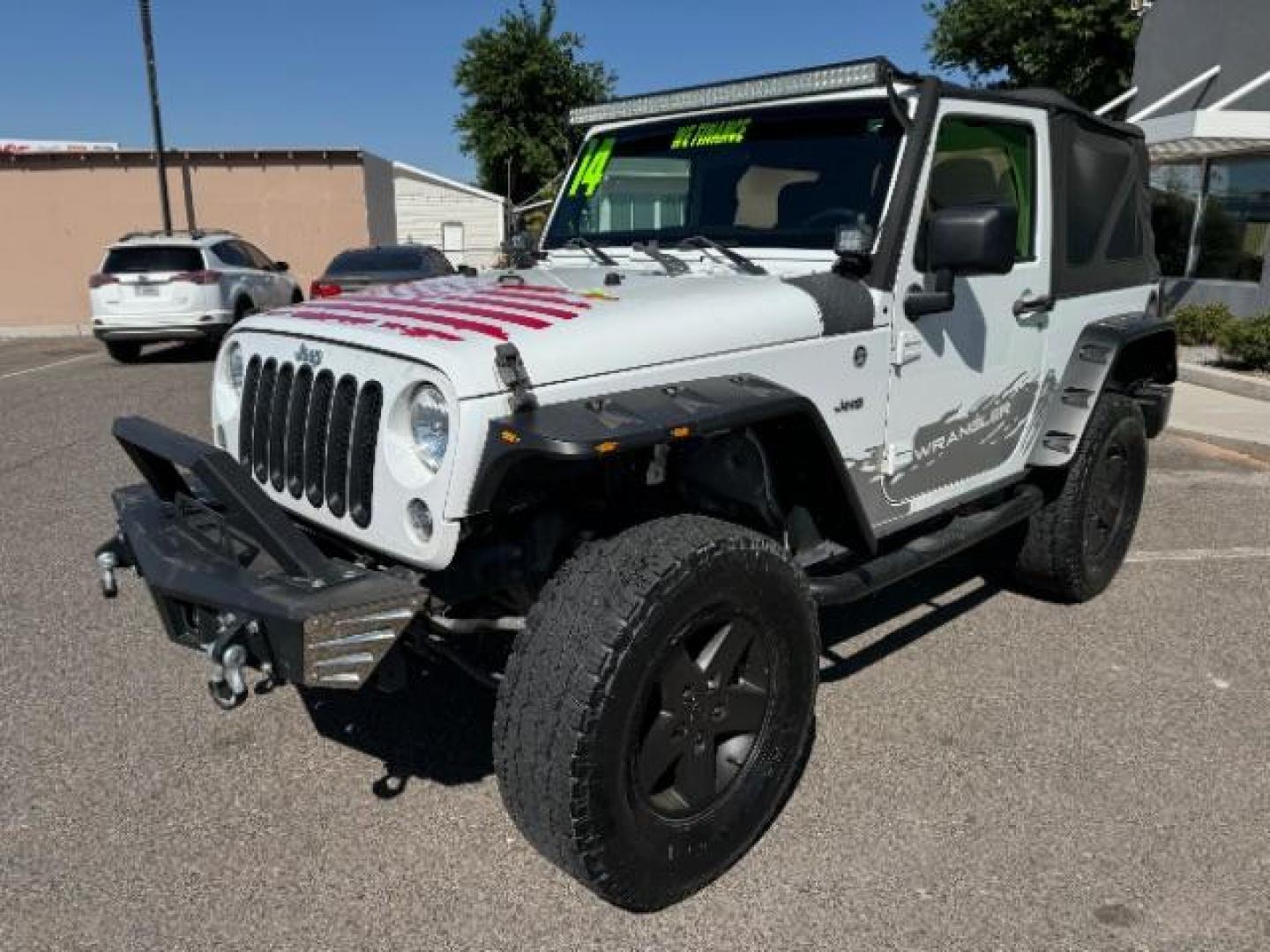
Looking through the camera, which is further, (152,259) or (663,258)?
(152,259)

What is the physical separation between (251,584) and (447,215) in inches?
1277

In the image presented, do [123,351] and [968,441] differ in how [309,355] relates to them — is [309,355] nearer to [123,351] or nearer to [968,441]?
[968,441]

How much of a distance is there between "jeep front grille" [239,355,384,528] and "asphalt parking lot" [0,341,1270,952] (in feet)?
3.19

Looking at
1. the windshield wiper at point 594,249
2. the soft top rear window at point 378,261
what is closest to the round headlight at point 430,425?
the windshield wiper at point 594,249

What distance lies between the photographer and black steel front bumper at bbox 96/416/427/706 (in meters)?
2.24

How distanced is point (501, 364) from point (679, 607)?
0.70 meters

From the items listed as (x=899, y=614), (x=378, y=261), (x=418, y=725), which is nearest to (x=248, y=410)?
(x=418, y=725)

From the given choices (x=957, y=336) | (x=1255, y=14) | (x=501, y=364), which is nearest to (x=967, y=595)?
(x=957, y=336)

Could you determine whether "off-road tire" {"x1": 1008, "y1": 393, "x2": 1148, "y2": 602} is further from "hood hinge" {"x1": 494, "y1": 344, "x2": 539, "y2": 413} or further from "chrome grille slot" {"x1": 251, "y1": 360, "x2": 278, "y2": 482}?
"chrome grille slot" {"x1": 251, "y1": 360, "x2": 278, "y2": 482}

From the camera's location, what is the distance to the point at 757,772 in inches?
108

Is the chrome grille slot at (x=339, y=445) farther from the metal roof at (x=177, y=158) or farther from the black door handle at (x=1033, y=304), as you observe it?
the metal roof at (x=177, y=158)

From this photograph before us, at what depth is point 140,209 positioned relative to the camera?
21.9 meters

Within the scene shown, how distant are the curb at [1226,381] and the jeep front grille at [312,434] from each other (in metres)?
8.71

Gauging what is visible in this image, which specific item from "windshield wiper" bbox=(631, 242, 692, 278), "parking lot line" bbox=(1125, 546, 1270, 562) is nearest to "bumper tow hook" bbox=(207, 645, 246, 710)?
"windshield wiper" bbox=(631, 242, 692, 278)
